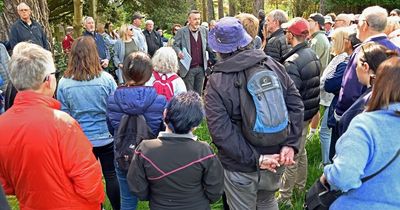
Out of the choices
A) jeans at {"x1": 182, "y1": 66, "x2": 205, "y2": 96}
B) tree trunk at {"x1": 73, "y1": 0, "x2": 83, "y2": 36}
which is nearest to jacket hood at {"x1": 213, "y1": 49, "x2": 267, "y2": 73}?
jeans at {"x1": 182, "y1": 66, "x2": 205, "y2": 96}

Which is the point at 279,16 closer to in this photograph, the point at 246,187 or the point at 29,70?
the point at 246,187

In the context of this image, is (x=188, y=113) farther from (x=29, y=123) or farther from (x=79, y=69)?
(x=79, y=69)

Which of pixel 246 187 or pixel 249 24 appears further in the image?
pixel 249 24

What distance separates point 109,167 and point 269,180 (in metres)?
1.63

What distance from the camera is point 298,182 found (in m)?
4.57

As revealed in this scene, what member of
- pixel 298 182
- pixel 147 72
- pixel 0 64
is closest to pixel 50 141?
pixel 147 72

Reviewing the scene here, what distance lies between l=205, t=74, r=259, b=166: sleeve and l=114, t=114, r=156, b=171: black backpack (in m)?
0.63

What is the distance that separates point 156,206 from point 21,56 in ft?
4.12

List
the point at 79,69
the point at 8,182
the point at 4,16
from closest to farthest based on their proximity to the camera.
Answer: the point at 8,182 → the point at 79,69 → the point at 4,16

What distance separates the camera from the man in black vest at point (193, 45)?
8.15m

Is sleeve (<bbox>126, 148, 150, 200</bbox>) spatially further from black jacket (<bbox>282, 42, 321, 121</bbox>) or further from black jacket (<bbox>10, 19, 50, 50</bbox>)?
black jacket (<bbox>10, 19, 50, 50</bbox>)

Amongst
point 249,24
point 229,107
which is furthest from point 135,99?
point 249,24

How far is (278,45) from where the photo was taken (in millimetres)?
5539

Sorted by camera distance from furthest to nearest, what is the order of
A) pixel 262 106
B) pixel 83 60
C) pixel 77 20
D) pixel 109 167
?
1. pixel 77 20
2. pixel 109 167
3. pixel 83 60
4. pixel 262 106
